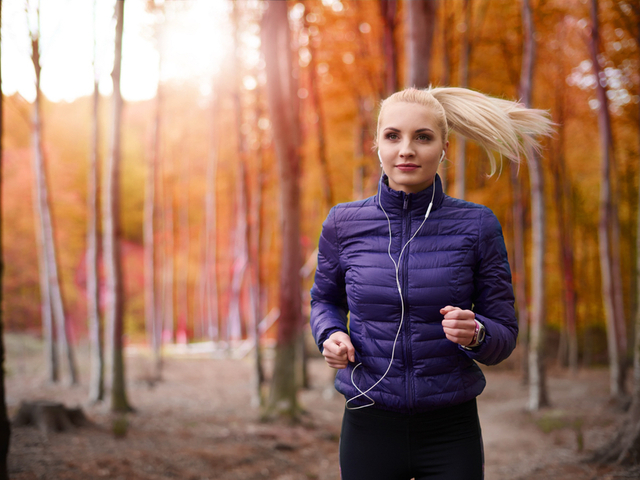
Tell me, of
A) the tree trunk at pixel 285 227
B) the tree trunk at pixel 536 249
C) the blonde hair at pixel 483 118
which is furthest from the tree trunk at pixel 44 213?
the blonde hair at pixel 483 118

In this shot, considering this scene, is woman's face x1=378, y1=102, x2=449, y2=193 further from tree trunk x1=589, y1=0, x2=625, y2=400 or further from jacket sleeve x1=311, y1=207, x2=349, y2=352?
tree trunk x1=589, y1=0, x2=625, y2=400

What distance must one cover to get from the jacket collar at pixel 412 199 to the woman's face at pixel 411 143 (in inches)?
1.7

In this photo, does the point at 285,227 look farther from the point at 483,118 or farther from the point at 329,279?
the point at 483,118

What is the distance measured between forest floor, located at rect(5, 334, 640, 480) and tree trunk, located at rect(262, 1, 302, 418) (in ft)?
1.70

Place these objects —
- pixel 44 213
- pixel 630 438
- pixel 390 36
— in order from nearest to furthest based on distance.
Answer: pixel 630 438, pixel 390 36, pixel 44 213

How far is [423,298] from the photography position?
61.1 inches

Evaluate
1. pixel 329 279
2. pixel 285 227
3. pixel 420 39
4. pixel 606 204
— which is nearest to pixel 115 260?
pixel 285 227

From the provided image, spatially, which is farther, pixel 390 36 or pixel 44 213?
pixel 44 213

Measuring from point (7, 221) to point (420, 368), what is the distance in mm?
20960

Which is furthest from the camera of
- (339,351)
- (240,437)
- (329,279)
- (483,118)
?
(240,437)

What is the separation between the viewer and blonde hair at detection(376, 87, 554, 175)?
5.36 ft

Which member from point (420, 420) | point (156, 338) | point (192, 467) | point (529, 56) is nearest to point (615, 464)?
point (420, 420)

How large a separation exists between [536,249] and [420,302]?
23.1 ft

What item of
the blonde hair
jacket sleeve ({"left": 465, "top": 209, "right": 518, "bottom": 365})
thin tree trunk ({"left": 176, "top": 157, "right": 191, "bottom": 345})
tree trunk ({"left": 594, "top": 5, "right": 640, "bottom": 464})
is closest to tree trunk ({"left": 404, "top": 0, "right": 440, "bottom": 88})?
tree trunk ({"left": 594, "top": 5, "right": 640, "bottom": 464})
